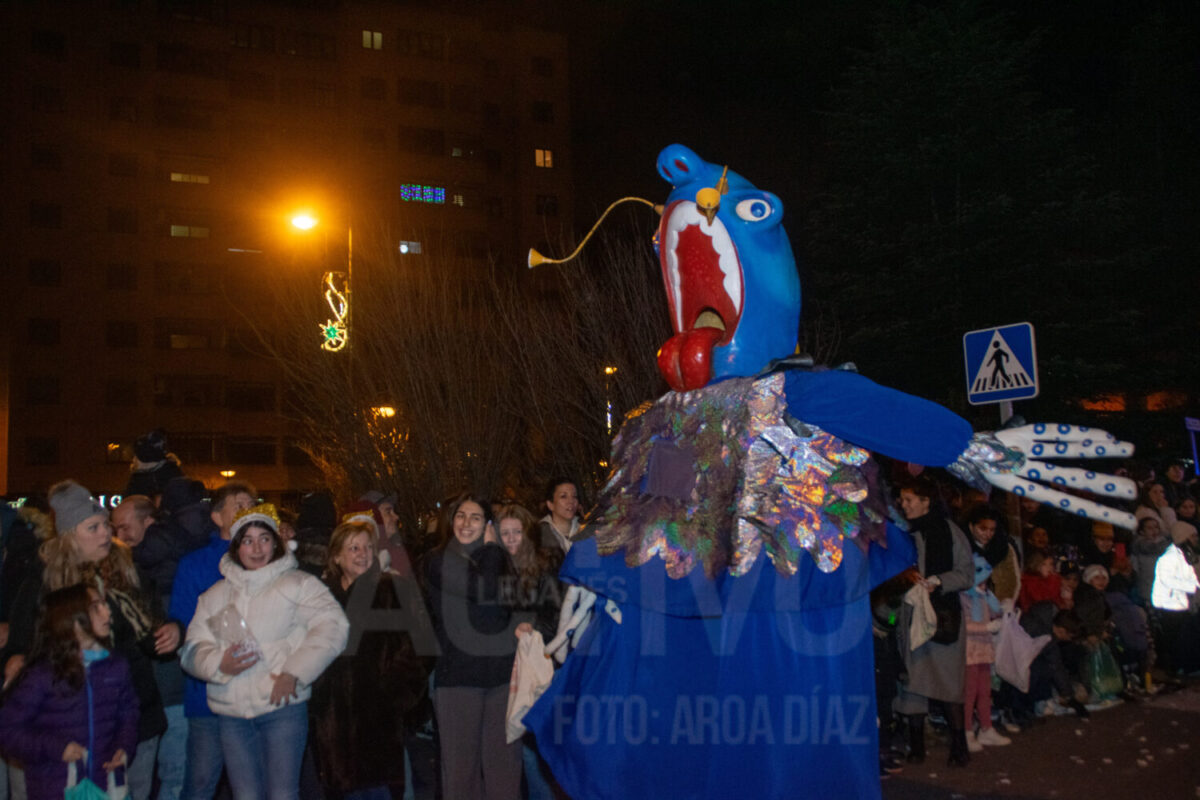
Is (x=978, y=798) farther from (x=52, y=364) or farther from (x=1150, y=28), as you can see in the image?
(x=52, y=364)

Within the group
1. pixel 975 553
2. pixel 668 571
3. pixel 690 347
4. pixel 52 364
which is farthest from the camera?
pixel 52 364

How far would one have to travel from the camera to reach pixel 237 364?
38.0 m

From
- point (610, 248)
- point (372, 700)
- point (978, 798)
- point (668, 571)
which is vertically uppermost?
point (610, 248)

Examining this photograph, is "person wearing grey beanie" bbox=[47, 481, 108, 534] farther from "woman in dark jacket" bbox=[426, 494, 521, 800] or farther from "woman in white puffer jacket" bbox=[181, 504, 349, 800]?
"woman in dark jacket" bbox=[426, 494, 521, 800]

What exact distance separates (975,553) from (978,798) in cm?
190

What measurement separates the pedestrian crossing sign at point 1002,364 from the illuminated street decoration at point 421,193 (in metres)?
34.5

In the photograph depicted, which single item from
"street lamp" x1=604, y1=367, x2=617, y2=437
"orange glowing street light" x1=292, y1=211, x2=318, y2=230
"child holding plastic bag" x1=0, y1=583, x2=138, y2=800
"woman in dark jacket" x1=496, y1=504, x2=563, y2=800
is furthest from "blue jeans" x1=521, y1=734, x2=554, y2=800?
"orange glowing street light" x1=292, y1=211, x2=318, y2=230

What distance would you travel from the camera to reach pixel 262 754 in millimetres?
4730

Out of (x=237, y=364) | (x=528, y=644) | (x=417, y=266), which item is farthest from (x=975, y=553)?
(x=237, y=364)

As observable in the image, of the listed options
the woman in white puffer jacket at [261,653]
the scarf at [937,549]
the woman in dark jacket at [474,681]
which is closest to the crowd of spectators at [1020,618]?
the scarf at [937,549]

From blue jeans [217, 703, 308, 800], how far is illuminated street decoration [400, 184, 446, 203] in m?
36.8

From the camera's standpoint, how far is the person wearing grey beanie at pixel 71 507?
4840mm

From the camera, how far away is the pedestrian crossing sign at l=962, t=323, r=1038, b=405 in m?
7.36

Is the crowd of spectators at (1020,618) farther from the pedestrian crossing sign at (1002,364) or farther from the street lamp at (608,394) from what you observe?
the street lamp at (608,394)
